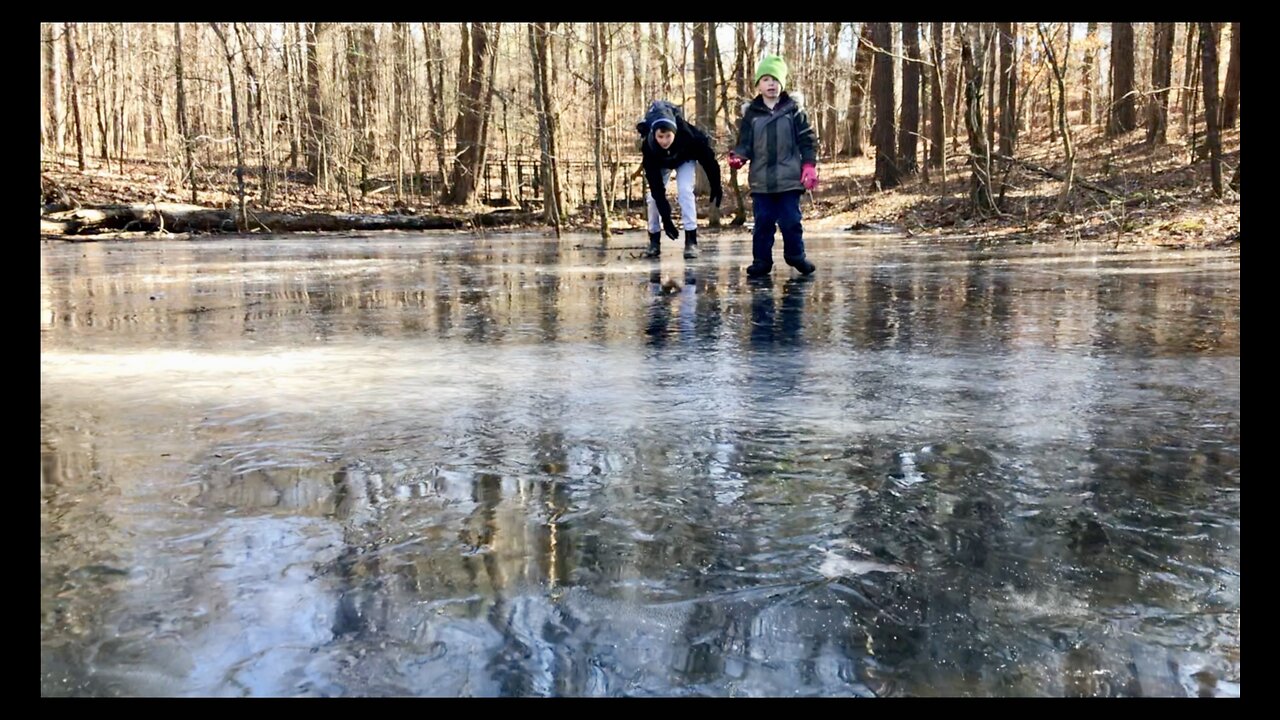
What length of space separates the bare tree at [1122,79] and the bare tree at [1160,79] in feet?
2.34

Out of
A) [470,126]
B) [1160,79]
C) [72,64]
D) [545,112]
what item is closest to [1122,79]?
[1160,79]

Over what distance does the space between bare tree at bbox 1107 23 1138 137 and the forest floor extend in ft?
1.63

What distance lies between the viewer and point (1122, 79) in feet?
99.8

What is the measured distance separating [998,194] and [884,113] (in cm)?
1018

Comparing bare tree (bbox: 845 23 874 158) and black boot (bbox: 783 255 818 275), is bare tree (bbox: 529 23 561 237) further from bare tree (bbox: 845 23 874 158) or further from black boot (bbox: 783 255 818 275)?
bare tree (bbox: 845 23 874 158)

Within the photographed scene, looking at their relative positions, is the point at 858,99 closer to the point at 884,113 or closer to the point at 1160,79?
the point at 884,113

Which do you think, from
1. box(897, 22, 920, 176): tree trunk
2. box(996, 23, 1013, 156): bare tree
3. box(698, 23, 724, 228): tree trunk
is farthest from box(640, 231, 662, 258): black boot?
box(897, 22, 920, 176): tree trunk

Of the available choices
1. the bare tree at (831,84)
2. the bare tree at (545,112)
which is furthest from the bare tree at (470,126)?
the bare tree at (831,84)

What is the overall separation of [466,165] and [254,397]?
27276 mm

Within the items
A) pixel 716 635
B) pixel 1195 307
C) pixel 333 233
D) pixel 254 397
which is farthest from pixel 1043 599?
pixel 333 233

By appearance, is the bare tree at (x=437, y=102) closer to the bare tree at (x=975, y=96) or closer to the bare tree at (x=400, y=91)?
the bare tree at (x=400, y=91)

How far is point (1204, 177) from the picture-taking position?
785 inches

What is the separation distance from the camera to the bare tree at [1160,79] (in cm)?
2641
